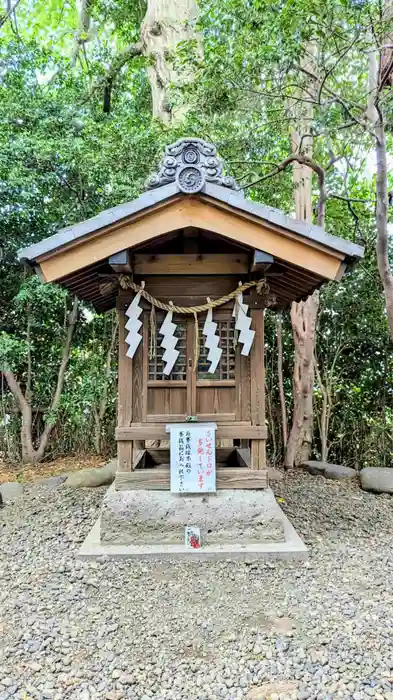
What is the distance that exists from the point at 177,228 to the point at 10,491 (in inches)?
154

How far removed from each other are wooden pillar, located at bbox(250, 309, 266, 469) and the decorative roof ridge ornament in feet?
3.79

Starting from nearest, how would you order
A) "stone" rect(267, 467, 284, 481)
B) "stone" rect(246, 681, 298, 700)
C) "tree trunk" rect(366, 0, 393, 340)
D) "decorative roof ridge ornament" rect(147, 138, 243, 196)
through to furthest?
"stone" rect(246, 681, 298, 700), "decorative roof ridge ornament" rect(147, 138, 243, 196), "tree trunk" rect(366, 0, 393, 340), "stone" rect(267, 467, 284, 481)

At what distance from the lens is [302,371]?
20.5ft

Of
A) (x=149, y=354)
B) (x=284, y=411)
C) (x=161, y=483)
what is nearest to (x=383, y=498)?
(x=284, y=411)

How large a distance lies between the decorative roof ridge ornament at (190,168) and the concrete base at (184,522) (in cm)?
234

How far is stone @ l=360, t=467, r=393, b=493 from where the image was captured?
5.54m

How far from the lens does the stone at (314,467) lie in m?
6.20

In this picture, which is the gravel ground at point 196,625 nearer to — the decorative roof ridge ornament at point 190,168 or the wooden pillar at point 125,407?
the wooden pillar at point 125,407

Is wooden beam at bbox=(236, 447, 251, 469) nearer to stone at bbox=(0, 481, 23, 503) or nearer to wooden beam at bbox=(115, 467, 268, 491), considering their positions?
wooden beam at bbox=(115, 467, 268, 491)

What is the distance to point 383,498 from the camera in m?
5.32

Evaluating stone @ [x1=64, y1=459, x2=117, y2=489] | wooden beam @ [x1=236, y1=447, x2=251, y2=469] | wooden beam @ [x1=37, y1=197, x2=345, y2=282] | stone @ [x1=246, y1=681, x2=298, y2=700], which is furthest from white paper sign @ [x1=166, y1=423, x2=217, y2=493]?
stone @ [x1=64, y1=459, x2=117, y2=489]

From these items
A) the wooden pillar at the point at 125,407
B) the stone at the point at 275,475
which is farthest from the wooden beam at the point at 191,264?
the stone at the point at 275,475

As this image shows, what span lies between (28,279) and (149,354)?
3.52m

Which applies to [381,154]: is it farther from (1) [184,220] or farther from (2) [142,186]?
(2) [142,186]
